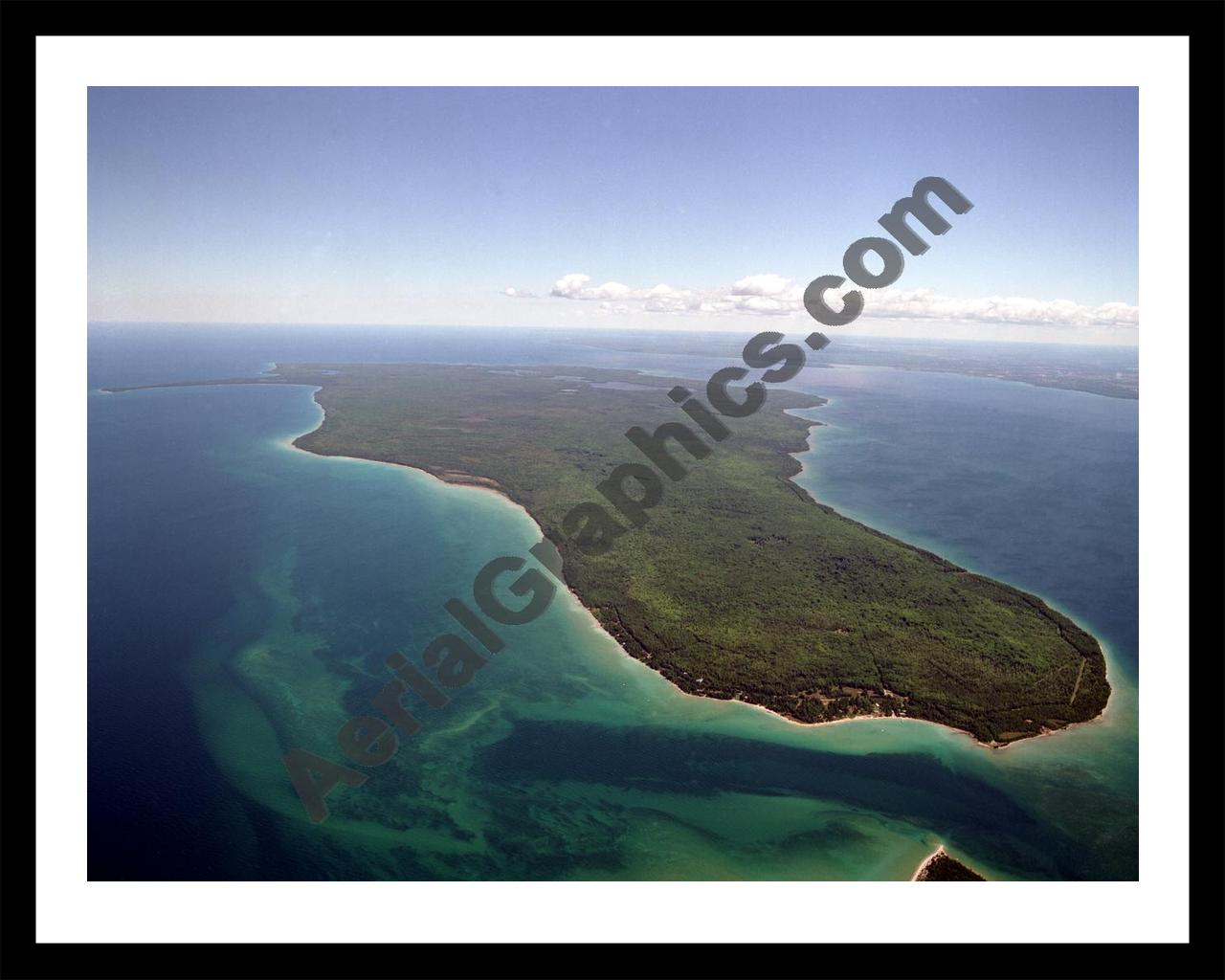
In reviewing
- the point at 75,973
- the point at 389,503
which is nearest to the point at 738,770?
the point at 75,973

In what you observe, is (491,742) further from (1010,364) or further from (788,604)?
(1010,364)

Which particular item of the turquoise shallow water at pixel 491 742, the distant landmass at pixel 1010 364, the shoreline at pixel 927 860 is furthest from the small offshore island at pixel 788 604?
the distant landmass at pixel 1010 364

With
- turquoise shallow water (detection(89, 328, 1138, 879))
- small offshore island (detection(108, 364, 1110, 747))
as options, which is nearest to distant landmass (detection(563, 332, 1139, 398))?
small offshore island (detection(108, 364, 1110, 747))

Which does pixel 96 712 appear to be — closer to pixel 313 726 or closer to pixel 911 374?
pixel 313 726

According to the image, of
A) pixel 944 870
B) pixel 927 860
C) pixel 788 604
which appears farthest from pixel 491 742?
pixel 788 604

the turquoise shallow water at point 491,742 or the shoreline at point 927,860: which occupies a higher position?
the turquoise shallow water at point 491,742

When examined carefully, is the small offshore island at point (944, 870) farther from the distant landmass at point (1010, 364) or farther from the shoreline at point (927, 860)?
the distant landmass at point (1010, 364)
